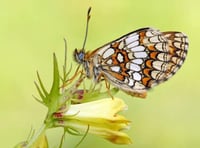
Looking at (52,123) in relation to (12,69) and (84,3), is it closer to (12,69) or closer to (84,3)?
(12,69)

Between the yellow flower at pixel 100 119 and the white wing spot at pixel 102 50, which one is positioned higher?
the white wing spot at pixel 102 50

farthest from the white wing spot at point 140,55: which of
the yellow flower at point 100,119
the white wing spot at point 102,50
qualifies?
the yellow flower at point 100,119

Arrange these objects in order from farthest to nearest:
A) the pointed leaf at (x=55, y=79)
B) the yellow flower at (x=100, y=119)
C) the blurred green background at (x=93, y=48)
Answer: the blurred green background at (x=93, y=48), the yellow flower at (x=100, y=119), the pointed leaf at (x=55, y=79)

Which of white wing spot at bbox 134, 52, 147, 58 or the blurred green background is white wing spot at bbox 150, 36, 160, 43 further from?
the blurred green background

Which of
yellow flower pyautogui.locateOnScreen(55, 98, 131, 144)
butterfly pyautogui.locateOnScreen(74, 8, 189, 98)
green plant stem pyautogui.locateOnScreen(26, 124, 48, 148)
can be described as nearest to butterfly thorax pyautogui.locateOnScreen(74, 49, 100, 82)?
butterfly pyautogui.locateOnScreen(74, 8, 189, 98)

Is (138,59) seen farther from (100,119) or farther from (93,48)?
(93,48)

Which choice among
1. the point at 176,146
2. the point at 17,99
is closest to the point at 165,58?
the point at 176,146

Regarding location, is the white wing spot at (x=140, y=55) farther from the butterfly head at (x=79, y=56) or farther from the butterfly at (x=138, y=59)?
the butterfly head at (x=79, y=56)

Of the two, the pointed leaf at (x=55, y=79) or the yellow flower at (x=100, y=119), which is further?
the yellow flower at (x=100, y=119)
